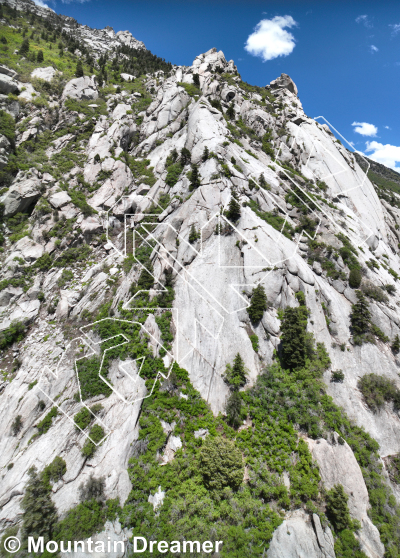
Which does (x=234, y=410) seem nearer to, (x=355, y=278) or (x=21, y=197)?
(x=355, y=278)

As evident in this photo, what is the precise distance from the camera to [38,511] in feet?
45.6

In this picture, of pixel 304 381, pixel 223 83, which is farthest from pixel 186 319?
pixel 223 83

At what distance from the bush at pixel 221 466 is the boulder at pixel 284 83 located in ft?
326

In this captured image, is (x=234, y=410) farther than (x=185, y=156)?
No

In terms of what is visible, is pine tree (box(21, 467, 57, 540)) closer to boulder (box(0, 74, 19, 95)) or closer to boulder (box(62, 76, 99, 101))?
boulder (box(0, 74, 19, 95))

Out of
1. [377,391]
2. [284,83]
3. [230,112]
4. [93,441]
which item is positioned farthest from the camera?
[284,83]

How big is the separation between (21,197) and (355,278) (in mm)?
46992

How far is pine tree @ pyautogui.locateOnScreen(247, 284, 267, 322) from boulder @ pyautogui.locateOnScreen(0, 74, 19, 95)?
196ft

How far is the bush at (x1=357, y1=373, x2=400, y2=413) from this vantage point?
19875mm

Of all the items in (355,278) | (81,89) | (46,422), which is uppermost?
(81,89)

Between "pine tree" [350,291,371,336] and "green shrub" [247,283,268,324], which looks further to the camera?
"pine tree" [350,291,371,336]

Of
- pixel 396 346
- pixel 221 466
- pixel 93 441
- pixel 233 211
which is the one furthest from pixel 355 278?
pixel 93 441

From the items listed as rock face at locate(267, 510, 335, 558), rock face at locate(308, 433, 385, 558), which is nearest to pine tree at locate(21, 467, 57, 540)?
rock face at locate(267, 510, 335, 558)

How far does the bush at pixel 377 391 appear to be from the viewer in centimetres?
1988
